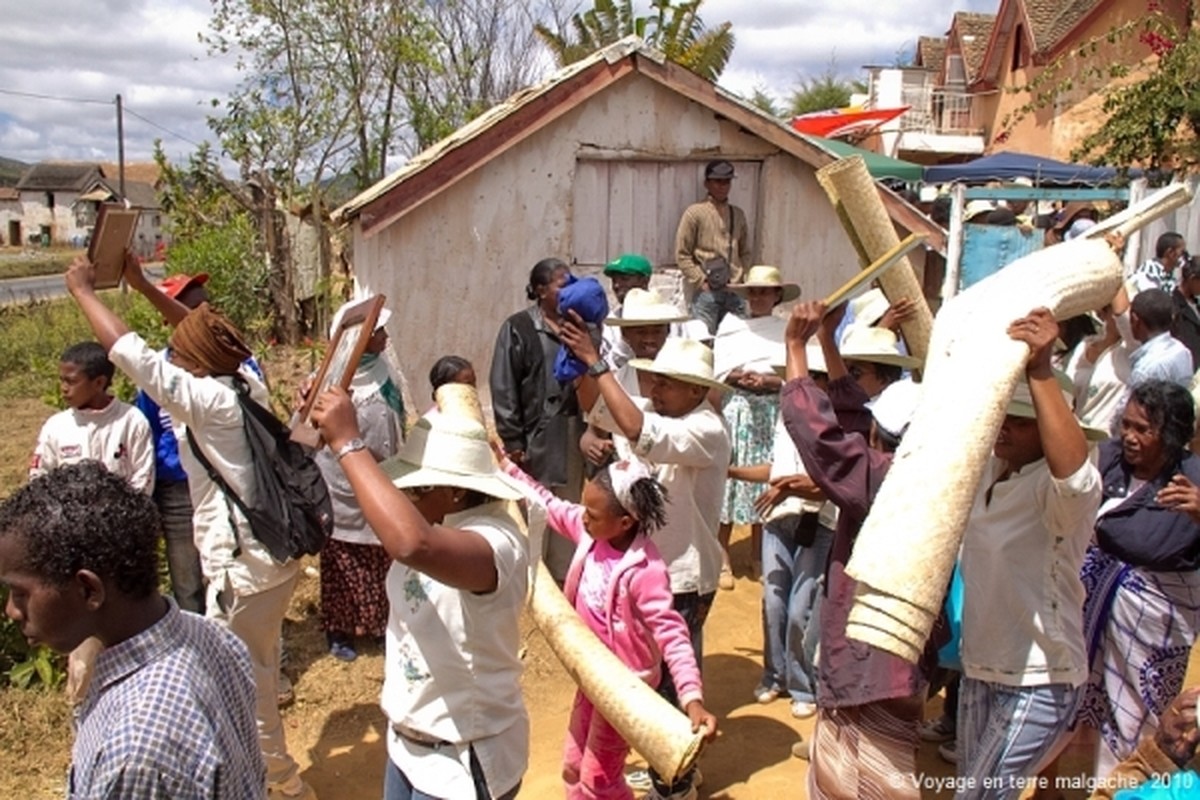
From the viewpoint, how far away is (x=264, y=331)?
1345 cm

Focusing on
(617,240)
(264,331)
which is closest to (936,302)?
(617,240)

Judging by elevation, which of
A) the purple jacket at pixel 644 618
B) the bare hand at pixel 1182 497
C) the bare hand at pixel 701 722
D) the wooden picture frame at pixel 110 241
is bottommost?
the bare hand at pixel 701 722

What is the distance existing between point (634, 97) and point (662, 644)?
232 inches

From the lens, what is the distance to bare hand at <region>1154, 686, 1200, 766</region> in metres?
2.47

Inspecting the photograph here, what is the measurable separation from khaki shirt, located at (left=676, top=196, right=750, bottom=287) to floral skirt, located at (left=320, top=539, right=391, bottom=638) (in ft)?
12.4

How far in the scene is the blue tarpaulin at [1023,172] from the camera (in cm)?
1464

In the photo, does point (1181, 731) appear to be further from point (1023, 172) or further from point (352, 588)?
point (1023, 172)

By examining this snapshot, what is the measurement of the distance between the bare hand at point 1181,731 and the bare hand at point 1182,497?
102 cm

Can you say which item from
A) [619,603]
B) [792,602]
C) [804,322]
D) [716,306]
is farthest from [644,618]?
[716,306]

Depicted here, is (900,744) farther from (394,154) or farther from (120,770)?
(394,154)

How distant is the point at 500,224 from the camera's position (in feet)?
26.4

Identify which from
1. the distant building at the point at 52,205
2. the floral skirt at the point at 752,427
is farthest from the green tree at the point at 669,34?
the distant building at the point at 52,205

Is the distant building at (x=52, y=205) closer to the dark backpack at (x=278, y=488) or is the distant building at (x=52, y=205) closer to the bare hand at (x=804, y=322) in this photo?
the dark backpack at (x=278, y=488)

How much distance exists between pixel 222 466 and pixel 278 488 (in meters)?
0.22
